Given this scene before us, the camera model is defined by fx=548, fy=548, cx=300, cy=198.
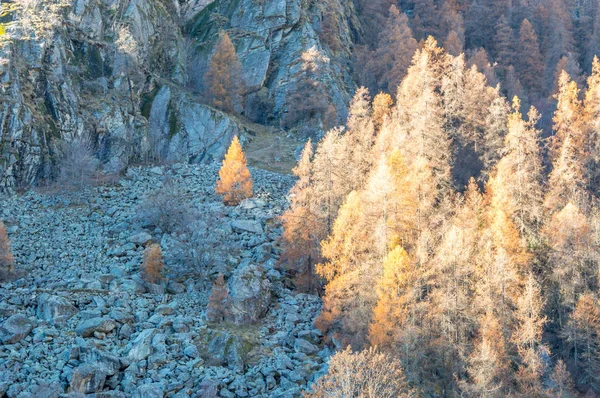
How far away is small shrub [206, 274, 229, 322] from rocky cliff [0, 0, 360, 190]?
2776cm

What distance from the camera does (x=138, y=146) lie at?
214ft

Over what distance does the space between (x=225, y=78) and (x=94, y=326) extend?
161 ft

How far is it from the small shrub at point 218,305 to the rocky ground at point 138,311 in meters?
0.51

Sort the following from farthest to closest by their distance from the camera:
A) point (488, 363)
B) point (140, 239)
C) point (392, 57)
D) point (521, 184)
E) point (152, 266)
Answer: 1. point (392, 57)
2. point (140, 239)
3. point (521, 184)
4. point (152, 266)
5. point (488, 363)

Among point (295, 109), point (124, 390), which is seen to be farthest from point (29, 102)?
point (124, 390)

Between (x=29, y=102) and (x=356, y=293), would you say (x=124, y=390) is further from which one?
(x=29, y=102)

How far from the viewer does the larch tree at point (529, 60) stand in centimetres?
8744

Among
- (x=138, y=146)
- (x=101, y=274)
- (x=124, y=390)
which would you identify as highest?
(x=138, y=146)

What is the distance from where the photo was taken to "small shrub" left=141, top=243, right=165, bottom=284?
38.8m

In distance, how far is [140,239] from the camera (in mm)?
44500

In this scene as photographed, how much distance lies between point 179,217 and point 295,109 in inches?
1310

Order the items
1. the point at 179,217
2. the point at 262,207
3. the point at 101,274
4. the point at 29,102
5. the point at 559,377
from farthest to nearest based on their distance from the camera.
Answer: the point at 29,102, the point at 262,207, the point at 179,217, the point at 101,274, the point at 559,377

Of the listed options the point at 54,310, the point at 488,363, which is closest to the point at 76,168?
the point at 54,310

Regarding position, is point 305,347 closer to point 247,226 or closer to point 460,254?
point 460,254
